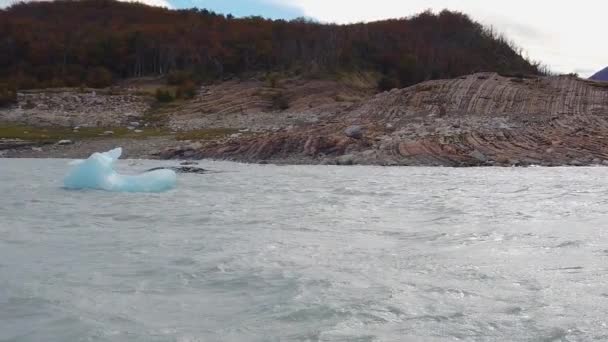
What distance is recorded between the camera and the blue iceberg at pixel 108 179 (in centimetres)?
1602

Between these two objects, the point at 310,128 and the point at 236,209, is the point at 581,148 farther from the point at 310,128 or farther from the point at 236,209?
the point at 236,209

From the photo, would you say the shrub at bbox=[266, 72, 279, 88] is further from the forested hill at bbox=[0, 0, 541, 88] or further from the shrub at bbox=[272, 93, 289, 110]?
the shrub at bbox=[272, 93, 289, 110]

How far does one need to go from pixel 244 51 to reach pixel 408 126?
98.2 ft

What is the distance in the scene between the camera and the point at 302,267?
25.8ft

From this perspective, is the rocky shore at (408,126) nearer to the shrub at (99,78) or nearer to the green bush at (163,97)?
the green bush at (163,97)

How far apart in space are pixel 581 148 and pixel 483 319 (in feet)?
76.4

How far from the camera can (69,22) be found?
80.9 metres

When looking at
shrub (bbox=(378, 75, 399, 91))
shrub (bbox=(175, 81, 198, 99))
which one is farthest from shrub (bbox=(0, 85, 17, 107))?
shrub (bbox=(378, 75, 399, 91))

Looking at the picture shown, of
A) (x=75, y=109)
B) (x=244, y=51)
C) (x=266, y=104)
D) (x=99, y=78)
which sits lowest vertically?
(x=75, y=109)

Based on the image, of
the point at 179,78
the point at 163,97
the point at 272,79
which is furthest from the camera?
the point at 179,78

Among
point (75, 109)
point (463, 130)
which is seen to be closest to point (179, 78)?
point (75, 109)

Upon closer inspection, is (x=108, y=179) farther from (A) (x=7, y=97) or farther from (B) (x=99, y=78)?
(B) (x=99, y=78)

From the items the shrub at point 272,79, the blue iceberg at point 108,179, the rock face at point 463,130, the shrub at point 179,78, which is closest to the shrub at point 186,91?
the shrub at point 179,78

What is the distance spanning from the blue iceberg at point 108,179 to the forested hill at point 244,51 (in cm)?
3397
